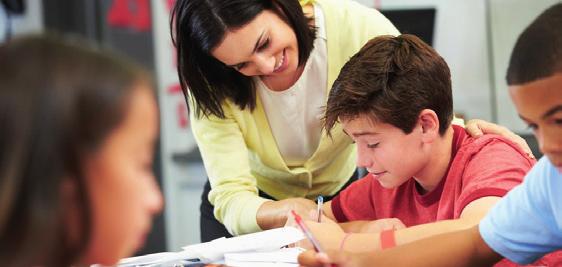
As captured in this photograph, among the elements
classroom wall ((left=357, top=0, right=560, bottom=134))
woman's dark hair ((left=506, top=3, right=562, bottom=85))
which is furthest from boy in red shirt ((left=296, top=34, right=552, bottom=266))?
classroom wall ((left=357, top=0, right=560, bottom=134))

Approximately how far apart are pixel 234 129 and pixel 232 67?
0.48 ft

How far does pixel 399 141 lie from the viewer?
1.38m

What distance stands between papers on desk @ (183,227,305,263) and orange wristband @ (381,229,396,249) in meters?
0.16

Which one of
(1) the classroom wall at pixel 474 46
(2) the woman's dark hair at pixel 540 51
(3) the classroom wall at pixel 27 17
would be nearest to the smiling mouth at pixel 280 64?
(2) the woman's dark hair at pixel 540 51

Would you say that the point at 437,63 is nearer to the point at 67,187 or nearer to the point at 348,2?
the point at 348,2

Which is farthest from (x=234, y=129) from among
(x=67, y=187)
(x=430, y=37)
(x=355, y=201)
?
(x=430, y=37)

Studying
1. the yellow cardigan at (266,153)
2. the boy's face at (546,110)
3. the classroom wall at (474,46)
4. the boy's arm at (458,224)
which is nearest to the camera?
the boy's face at (546,110)

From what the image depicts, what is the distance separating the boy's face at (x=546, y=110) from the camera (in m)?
0.89

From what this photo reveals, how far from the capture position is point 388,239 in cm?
128

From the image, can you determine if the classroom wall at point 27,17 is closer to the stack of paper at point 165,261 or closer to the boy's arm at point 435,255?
the stack of paper at point 165,261

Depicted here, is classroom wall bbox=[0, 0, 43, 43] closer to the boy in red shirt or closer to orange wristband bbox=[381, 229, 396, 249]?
the boy in red shirt

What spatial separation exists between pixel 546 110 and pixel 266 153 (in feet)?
2.91

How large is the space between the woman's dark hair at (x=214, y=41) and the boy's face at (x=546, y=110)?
0.66 meters

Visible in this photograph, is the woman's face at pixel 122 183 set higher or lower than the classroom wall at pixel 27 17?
lower
